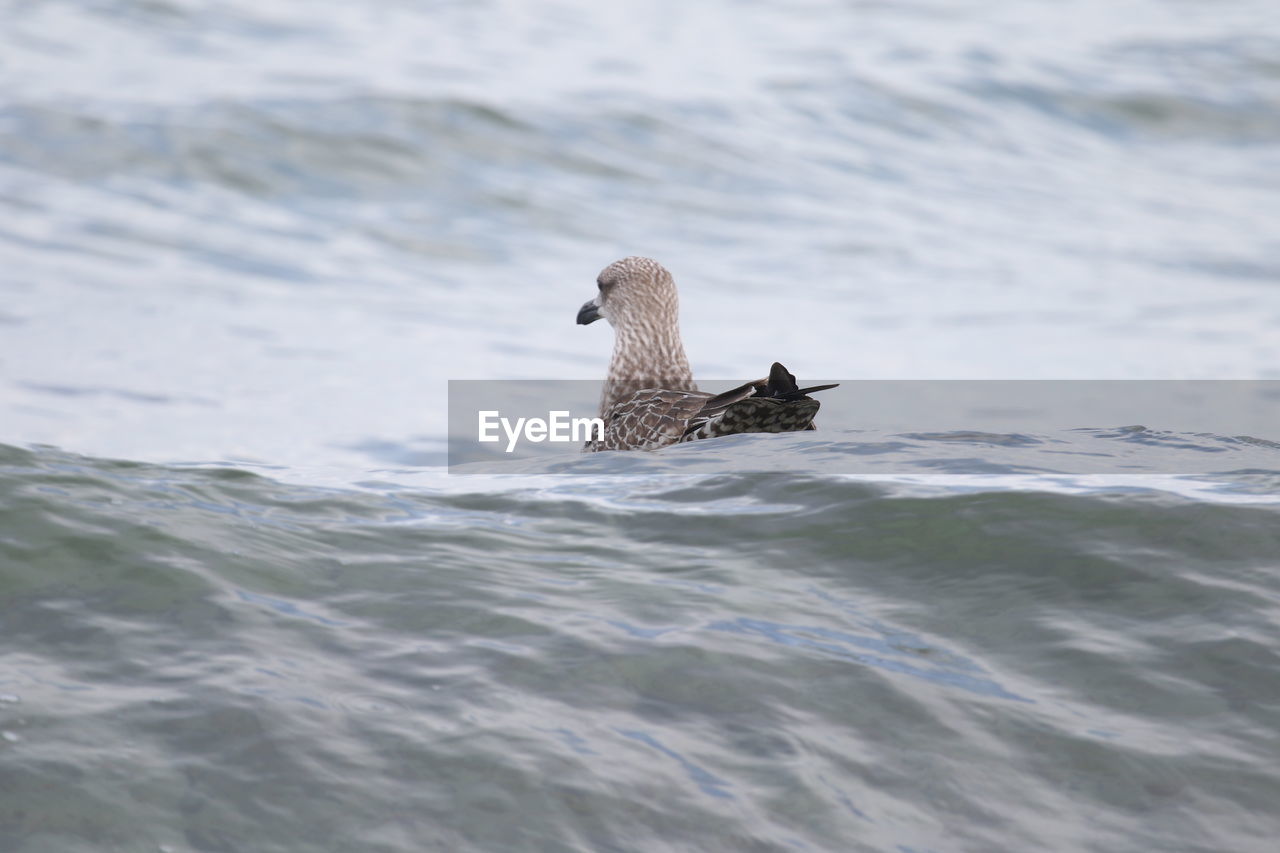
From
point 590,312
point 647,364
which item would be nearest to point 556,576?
point 647,364

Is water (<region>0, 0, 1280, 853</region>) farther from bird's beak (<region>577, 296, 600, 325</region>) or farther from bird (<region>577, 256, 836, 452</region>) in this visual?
bird's beak (<region>577, 296, 600, 325</region>)

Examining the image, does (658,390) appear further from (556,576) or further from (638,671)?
(638,671)

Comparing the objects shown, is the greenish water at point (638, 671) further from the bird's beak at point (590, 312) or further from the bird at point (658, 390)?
the bird's beak at point (590, 312)

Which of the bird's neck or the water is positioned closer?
the water

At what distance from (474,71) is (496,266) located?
17.1 feet

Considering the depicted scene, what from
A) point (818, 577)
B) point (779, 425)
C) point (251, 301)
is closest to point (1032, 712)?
point (818, 577)

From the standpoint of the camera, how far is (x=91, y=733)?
2.99m

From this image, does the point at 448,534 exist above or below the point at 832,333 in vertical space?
below

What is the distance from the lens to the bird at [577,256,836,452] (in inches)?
232

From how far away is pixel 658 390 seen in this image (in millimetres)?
7020

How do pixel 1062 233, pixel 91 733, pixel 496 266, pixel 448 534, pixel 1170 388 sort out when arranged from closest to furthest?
pixel 91 733
pixel 448 534
pixel 1170 388
pixel 496 266
pixel 1062 233

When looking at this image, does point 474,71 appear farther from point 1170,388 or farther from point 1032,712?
point 1032,712

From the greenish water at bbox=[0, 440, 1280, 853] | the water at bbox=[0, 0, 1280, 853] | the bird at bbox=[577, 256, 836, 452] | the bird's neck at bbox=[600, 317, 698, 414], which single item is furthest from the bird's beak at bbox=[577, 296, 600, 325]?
the greenish water at bbox=[0, 440, 1280, 853]

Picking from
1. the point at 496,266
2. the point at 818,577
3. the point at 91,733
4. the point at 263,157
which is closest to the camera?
the point at 91,733
